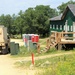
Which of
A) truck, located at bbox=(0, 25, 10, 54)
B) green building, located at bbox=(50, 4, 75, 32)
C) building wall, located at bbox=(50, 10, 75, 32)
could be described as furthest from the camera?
building wall, located at bbox=(50, 10, 75, 32)

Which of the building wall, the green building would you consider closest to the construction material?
the green building

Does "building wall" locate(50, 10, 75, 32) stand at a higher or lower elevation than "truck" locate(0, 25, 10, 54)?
higher

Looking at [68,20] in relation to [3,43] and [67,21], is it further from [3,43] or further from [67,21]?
[3,43]

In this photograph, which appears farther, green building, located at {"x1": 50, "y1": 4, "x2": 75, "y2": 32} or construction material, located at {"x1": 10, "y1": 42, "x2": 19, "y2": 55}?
green building, located at {"x1": 50, "y1": 4, "x2": 75, "y2": 32}

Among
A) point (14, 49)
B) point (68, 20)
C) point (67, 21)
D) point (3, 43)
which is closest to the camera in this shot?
point (14, 49)

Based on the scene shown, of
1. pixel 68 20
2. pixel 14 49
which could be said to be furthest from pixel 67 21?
pixel 14 49

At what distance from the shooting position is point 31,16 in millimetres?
66438

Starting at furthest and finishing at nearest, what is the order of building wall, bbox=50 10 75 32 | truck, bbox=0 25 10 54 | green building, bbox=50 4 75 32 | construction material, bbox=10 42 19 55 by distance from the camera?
building wall, bbox=50 10 75 32 → green building, bbox=50 4 75 32 → truck, bbox=0 25 10 54 → construction material, bbox=10 42 19 55

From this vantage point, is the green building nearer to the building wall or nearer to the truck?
the building wall

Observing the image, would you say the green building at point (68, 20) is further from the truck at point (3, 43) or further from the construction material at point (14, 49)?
the construction material at point (14, 49)

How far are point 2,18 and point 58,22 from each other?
157 feet

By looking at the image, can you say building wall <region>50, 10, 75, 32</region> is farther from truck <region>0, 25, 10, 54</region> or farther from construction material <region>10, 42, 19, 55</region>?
construction material <region>10, 42, 19, 55</region>

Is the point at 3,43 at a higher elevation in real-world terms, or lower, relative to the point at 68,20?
lower

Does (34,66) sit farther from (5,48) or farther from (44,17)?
(44,17)
